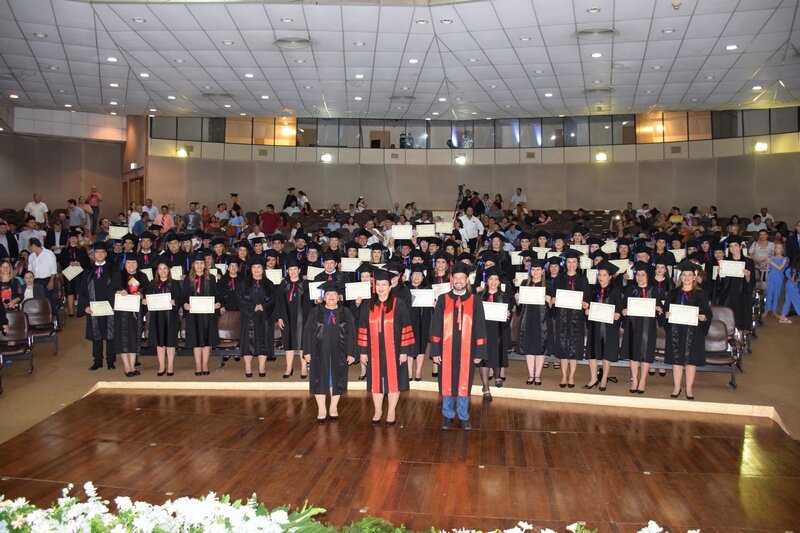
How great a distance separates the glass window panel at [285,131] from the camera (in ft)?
98.8

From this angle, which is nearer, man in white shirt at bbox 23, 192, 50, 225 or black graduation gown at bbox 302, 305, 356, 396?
black graduation gown at bbox 302, 305, 356, 396

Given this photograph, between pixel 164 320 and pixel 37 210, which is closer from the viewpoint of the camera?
pixel 164 320

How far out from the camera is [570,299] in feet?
33.3

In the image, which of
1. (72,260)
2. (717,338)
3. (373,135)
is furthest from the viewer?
(373,135)

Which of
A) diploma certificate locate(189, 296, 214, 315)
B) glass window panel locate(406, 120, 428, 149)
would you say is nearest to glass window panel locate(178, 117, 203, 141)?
glass window panel locate(406, 120, 428, 149)

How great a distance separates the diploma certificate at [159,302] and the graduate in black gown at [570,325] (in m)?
5.56

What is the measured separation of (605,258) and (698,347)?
215 centimetres

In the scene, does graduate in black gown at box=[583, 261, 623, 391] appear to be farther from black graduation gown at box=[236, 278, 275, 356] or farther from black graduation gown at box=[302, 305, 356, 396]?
black graduation gown at box=[236, 278, 275, 356]

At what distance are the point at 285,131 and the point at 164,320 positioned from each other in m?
20.5

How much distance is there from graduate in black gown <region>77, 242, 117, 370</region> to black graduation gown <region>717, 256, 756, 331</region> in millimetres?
10068

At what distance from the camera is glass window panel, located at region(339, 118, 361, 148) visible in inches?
1196

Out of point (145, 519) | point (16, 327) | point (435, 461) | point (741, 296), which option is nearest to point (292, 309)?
point (16, 327)

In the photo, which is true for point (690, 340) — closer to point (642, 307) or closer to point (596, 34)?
point (642, 307)

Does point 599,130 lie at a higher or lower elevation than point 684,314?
higher
